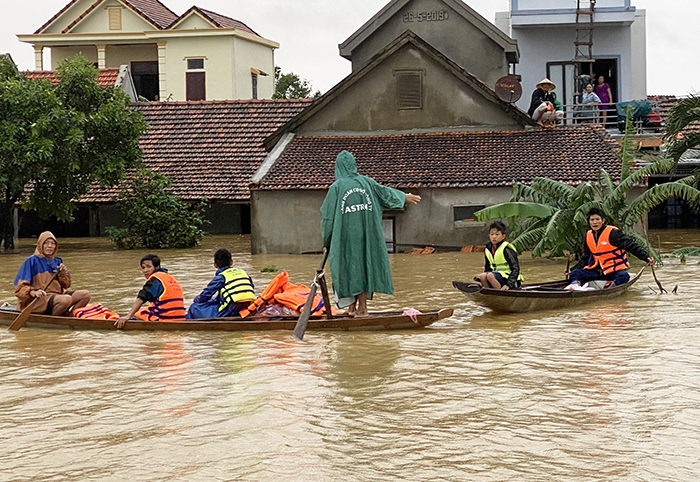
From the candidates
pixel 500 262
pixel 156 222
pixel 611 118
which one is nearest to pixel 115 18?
pixel 156 222

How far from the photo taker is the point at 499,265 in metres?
13.6

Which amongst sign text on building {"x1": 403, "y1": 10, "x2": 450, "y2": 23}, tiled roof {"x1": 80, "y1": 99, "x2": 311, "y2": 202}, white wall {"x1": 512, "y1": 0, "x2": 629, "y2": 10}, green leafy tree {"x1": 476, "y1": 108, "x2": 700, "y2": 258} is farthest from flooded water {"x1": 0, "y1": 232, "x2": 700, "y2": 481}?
white wall {"x1": 512, "y1": 0, "x2": 629, "y2": 10}

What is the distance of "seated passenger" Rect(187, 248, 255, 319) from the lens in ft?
40.3

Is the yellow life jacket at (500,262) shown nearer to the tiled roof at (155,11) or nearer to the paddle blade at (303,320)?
the paddle blade at (303,320)

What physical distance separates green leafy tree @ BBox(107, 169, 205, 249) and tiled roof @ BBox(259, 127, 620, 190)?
346 centimetres

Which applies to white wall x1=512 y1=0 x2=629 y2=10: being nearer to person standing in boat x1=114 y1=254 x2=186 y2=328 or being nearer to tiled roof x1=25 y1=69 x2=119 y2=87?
tiled roof x1=25 y1=69 x2=119 y2=87

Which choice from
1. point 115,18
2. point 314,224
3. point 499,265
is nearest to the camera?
point 499,265

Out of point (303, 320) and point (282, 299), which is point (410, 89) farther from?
point (303, 320)

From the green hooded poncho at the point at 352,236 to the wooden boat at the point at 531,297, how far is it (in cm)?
130

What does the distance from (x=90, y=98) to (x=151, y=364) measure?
18.5 meters

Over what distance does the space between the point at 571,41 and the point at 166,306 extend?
25.5m

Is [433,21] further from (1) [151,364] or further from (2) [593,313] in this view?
(1) [151,364]

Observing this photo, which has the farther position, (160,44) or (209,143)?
(160,44)

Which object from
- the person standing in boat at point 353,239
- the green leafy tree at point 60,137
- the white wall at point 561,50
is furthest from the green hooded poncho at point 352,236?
the white wall at point 561,50
